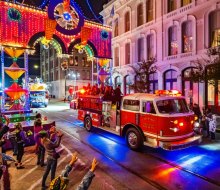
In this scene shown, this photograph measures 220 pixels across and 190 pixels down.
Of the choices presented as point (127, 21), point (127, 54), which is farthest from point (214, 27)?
point (127, 21)

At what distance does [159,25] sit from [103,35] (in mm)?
7223

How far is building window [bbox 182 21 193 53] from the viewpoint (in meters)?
19.7

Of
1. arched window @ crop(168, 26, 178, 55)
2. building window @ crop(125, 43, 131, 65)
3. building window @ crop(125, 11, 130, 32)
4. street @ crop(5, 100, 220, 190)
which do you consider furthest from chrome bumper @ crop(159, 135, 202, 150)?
building window @ crop(125, 11, 130, 32)

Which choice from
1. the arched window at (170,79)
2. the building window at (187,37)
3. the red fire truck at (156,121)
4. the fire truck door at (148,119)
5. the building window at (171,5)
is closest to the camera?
the red fire truck at (156,121)

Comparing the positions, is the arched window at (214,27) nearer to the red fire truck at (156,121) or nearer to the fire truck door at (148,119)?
the red fire truck at (156,121)

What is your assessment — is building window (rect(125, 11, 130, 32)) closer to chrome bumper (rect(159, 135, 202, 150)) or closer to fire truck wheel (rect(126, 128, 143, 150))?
fire truck wheel (rect(126, 128, 143, 150))

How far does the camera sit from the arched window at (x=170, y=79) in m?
21.4

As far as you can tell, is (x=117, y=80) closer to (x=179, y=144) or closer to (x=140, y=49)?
(x=140, y=49)

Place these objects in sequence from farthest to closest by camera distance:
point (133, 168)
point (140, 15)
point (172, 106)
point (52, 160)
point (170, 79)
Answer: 1. point (140, 15)
2. point (170, 79)
3. point (172, 106)
4. point (133, 168)
5. point (52, 160)

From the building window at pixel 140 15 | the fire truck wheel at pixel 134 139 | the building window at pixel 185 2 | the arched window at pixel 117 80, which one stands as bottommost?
the fire truck wheel at pixel 134 139

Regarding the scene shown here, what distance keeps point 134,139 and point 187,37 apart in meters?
13.8

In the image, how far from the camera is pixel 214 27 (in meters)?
17.8

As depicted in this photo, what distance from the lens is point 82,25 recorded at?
16.8 meters

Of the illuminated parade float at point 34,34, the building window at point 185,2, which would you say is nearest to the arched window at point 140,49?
the building window at point 185,2
